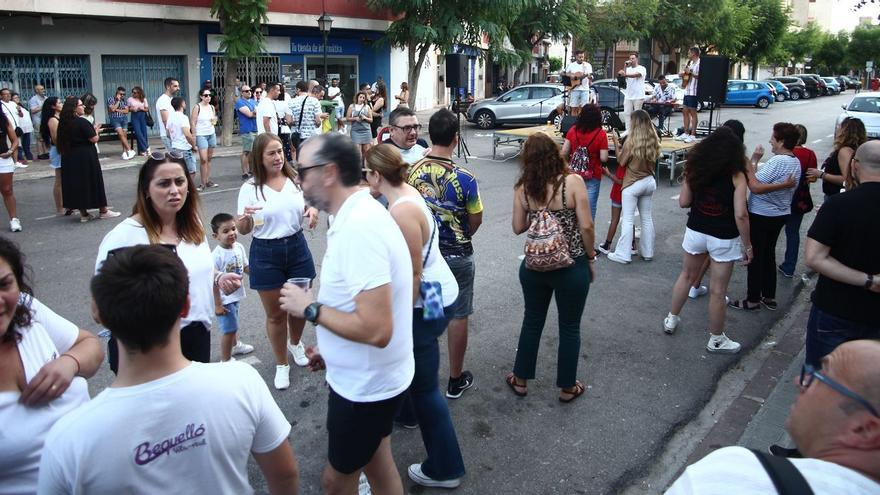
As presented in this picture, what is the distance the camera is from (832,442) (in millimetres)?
1517

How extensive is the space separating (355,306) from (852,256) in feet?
8.79

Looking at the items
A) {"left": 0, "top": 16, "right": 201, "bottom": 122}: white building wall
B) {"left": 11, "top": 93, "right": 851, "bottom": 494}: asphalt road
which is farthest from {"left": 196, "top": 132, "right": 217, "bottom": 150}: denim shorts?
{"left": 0, "top": 16, "right": 201, "bottom": 122}: white building wall

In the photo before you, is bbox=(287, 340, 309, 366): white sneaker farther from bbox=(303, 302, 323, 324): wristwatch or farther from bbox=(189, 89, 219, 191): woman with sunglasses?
bbox=(189, 89, 219, 191): woman with sunglasses

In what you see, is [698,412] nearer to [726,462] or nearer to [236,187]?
[726,462]

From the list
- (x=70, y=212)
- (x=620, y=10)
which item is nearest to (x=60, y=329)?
(x=70, y=212)

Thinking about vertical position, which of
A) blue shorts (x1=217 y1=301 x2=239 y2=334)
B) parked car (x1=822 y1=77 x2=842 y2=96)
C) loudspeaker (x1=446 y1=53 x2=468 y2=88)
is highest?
parked car (x1=822 y1=77 x2=842 y2=96)

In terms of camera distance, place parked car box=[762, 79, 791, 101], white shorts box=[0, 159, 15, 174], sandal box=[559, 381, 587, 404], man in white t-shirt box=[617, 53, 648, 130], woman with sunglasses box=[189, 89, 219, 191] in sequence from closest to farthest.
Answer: sandal box=[559, 381, 587, 404]
white shorts box=[0, 159, 15, 174]
woman with sunglasses box=[189, 89, 219, 191]
man in white t-shirt box=[617, 53, 648, 130]
parked car box=[762, 79, 791, 101]

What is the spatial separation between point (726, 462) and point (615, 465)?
2.44m

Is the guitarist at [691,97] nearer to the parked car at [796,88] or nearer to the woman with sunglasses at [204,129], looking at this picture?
the woman with sunglasses at [204,129]

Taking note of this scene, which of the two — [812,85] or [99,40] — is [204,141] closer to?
[99,40]

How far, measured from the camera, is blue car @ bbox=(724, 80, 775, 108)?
33.4 m

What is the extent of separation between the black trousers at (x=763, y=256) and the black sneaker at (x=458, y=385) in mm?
3040

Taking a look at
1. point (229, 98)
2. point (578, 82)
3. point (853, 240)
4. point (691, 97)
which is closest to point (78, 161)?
point (229, 98)

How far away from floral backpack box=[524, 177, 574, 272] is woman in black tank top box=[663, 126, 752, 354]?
148 centimetres
